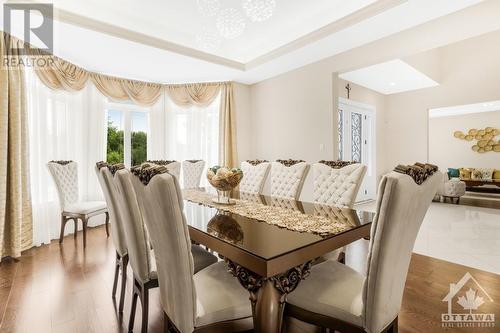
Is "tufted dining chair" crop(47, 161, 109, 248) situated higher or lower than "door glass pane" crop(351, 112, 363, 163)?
lower

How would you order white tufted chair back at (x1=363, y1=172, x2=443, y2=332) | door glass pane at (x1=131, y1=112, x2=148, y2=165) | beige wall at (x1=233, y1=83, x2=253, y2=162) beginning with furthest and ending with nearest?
beige wall at (x1=233, y1=83, x2=253, y2=162) < door glass pane at (x1=131, y1=112, x2=148, y2=165) < white tufted chair back at (x1=363, y1=172, x2=443, y2=332)

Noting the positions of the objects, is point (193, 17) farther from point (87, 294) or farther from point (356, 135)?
point (356, 135)

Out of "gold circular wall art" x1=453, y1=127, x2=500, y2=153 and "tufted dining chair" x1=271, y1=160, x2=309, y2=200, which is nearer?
"tufted dining chair" x1=271, y1=160, x2=309, y2=200

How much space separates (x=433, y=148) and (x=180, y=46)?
7284mm

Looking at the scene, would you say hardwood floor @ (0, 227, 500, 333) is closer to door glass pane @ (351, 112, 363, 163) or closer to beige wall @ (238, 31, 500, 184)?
beige wall @ (238, 31, 500, 184)

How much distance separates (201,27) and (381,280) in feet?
11.9

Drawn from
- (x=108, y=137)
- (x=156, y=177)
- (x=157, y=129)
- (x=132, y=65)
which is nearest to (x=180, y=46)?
(x=132, y=65)

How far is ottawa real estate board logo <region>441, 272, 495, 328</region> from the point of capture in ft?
5.84

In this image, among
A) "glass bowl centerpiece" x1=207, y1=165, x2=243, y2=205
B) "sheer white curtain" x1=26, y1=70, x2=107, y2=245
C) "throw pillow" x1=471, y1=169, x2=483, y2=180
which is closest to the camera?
"glass bowl centerpiece" x1=207, y1=165, x2=243, y2=205

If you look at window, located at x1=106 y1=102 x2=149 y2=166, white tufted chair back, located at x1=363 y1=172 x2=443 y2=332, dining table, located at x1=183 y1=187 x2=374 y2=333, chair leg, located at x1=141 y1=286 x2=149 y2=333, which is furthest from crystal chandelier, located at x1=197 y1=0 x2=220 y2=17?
window, located at x1=106 y1=102 x2=149 y2=166

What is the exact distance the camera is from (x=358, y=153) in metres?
6.04

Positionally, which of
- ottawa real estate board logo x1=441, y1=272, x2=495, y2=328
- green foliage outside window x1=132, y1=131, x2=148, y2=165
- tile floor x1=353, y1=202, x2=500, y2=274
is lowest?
ottawa real estate board logo x1=441, y1=272, x2=495, y2=328

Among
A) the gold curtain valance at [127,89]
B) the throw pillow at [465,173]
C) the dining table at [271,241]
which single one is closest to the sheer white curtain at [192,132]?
the gold curtain valance at [127,89]

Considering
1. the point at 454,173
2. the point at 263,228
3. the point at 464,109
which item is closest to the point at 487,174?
the point at 454,173
